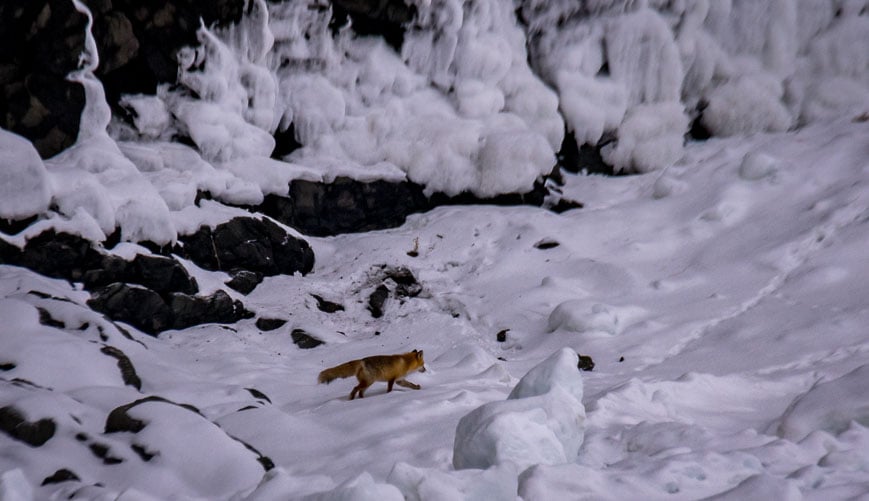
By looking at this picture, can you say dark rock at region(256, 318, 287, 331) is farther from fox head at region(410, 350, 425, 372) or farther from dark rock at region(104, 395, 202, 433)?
dark rock at region(104, 395, 202, 433)

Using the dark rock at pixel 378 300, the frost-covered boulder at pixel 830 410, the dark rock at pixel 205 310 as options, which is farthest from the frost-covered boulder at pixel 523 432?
the dark rock at pixel 378 300

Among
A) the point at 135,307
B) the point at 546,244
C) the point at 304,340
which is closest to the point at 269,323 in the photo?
the point at 304,340

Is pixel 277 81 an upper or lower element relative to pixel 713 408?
upper

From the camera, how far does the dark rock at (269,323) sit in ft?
37.3

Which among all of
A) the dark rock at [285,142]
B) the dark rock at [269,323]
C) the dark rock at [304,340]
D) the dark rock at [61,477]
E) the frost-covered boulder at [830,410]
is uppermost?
the dark rock at [285,142]

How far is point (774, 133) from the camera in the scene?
18.3 meters

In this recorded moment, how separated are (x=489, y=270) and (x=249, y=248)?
5.26 meters

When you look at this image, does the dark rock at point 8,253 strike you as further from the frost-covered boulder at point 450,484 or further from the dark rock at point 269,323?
the frost-covered boulder at point 450,484

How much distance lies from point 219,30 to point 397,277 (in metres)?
7.28

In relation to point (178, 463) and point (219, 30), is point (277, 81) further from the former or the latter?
point (178, 463)

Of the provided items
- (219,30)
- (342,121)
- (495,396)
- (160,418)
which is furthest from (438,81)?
(160,418)

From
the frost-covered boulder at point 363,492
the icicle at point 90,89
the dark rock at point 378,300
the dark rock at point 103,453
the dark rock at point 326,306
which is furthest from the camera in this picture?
the dark rock at point 378,300

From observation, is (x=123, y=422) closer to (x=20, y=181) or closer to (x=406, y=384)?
(x=406, y=384)

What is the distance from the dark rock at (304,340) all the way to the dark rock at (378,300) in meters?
1.87
